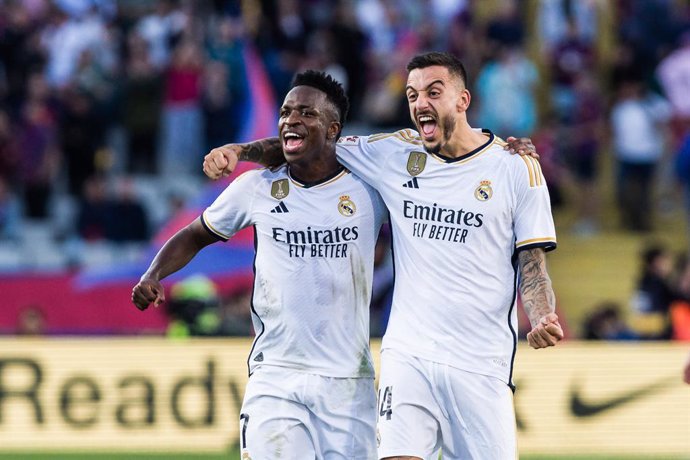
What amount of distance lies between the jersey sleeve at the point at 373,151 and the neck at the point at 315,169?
0.06m

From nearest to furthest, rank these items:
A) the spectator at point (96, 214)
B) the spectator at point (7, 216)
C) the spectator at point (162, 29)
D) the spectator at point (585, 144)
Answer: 1. the spectator at point (96, 214)
2. the spectator at point (7, 216)
3. the spectator at point (585, 144)
4. the spectator at point (162, 29)

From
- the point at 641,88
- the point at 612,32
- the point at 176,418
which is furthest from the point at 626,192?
the point at 176,418

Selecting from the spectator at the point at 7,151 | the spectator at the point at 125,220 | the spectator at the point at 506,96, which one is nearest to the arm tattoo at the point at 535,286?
the spectator at the point at 506,96

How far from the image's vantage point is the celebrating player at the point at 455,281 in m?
7.82

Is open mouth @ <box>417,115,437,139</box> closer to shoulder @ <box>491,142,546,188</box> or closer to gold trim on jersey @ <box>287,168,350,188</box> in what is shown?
shoulder @ <box>491,142,546,188</box>

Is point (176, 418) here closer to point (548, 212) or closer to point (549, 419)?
point (549, 419)

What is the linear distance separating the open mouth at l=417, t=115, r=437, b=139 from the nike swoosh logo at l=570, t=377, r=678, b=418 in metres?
7.20

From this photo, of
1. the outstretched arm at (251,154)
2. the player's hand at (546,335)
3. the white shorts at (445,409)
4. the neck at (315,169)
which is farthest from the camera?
the neck at (315,169)

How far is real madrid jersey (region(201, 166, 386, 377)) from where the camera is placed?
26.6 ft

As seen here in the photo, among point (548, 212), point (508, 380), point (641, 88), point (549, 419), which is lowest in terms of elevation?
point (549, 419)

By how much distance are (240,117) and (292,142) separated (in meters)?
11.7

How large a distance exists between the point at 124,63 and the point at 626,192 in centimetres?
693

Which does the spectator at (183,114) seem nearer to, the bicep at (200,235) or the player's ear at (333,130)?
the bicep at (200,235)

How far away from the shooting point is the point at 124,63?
65.8 ft
